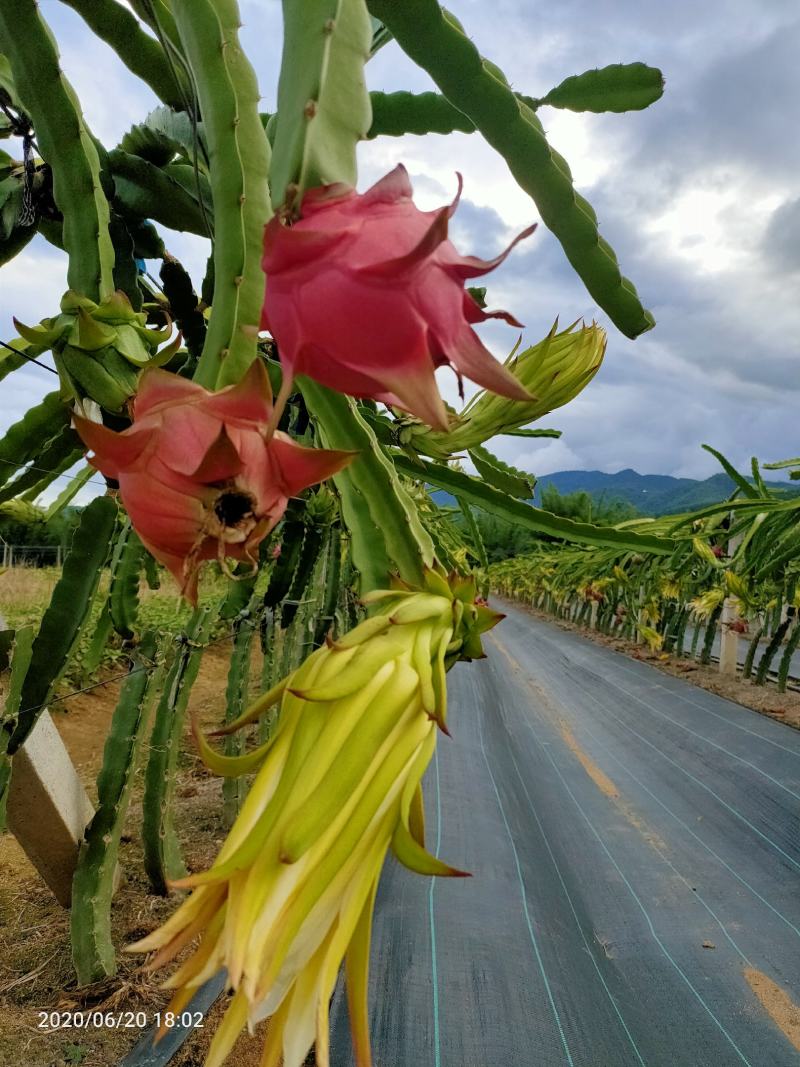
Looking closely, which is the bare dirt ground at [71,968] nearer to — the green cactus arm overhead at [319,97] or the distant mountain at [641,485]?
the green cactus arm overhead at [319,97]

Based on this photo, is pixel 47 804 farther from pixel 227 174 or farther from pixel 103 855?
pixel 227 174

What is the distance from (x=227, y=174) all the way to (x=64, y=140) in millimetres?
187

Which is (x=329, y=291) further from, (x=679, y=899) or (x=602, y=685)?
(x=602, y=685)

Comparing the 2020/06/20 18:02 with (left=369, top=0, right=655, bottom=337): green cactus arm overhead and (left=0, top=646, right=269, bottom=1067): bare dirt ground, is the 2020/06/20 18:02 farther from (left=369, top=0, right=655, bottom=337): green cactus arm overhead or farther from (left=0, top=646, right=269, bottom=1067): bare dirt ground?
(left=369, top=0, right=655, bottom=337): green cactus arm overhead

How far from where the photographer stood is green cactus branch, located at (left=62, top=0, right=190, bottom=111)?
488 millimetres

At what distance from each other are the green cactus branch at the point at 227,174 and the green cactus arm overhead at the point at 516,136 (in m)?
0.07

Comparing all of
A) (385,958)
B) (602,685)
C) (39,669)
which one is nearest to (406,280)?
(39,669)

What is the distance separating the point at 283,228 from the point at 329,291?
0.02 m

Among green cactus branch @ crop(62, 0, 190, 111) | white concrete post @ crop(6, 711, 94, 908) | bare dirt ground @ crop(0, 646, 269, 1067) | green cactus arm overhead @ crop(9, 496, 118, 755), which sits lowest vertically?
bare dirt ground @ crop(0, 646, 269, 1067)

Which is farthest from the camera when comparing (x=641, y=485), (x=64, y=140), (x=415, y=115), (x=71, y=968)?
(x=641, y=485)

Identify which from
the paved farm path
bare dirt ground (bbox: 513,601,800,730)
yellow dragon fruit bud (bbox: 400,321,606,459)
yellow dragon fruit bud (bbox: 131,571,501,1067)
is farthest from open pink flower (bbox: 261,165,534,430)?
bare dirt ground (bbox: 513,601,800,730)

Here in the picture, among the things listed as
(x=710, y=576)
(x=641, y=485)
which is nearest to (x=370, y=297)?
(x=710, y=576)

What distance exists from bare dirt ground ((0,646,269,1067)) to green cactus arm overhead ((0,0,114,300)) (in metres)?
0.55

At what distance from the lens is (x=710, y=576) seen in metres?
4.33
